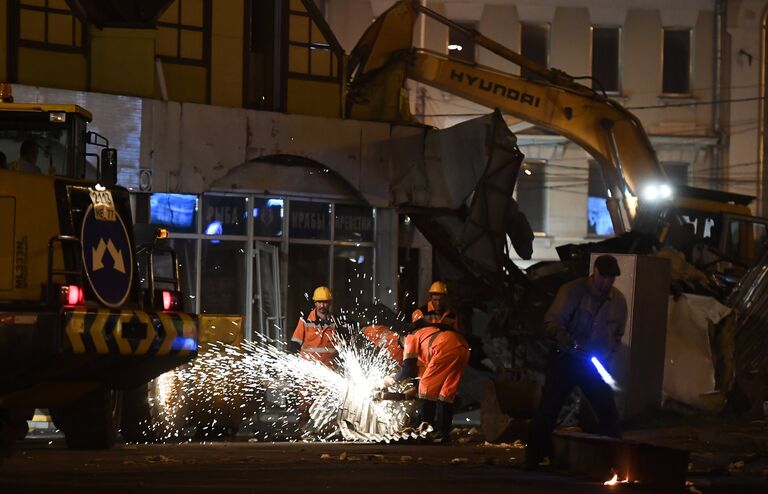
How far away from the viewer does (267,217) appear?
2245 cm

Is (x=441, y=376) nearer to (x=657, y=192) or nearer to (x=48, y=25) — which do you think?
(x=48, y=25)

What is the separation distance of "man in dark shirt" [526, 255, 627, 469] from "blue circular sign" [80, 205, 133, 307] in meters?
3.18

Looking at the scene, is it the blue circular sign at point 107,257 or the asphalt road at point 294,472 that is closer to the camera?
the asphalt road at point 294,472

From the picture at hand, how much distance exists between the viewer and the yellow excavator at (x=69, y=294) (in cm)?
1008

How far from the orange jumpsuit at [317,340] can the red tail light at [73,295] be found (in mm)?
6297

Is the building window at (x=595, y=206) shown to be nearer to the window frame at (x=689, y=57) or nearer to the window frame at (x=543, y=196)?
the window frame at (x=543, y=196)

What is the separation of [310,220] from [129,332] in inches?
480

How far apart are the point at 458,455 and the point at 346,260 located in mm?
10613

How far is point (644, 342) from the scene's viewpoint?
633 inches

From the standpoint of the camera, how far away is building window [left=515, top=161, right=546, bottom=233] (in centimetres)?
3788

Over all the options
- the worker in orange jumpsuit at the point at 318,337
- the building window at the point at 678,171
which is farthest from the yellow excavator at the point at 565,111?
the building window at the point at 678,171

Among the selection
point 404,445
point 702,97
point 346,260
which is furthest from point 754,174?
point 404,445

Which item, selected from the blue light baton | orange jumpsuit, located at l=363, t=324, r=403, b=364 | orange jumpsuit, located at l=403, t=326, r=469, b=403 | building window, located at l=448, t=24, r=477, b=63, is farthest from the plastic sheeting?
building window, located at l=448, t=24, r=477, b=63

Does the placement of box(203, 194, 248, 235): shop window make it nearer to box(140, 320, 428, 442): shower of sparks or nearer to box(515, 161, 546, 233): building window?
box(140, 320, 428, 442): shower of sparks
